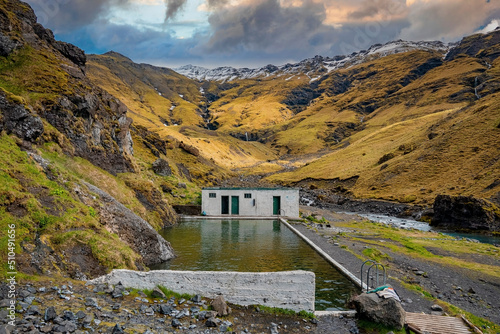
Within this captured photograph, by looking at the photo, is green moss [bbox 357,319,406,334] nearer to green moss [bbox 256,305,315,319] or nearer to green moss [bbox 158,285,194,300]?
green moss [bbox 256,305,315,319]

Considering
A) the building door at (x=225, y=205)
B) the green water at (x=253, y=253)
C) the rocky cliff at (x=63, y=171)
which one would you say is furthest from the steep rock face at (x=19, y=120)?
the building door at (x=225, y=205)

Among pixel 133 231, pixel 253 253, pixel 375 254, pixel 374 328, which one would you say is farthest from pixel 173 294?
pixel 375 254

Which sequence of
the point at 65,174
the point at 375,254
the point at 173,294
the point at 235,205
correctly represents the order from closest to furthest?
the point at 173,294, the point at 65,174, the point at 375,254, the point at 235,205

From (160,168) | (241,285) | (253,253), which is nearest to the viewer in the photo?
(241,285)

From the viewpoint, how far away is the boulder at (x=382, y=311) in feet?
43.5

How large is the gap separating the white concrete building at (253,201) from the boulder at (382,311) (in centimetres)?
3517

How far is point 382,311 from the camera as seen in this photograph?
44.1 ft

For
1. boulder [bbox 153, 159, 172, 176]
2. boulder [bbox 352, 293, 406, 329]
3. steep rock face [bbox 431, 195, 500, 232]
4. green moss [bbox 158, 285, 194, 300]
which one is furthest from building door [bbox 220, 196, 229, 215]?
boulder [bbox 352, 293, 406, 329]

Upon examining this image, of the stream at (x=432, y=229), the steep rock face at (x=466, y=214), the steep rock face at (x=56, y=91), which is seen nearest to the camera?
the steep rock face at (x=56, y=91)

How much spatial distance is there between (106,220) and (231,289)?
11249 mm

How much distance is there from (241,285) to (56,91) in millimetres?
30824

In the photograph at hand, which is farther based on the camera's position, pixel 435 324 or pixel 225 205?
pixel 225 205

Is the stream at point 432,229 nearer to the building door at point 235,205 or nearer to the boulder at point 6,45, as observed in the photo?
the building door at point 235,205

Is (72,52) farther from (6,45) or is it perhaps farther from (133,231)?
(133,231)
